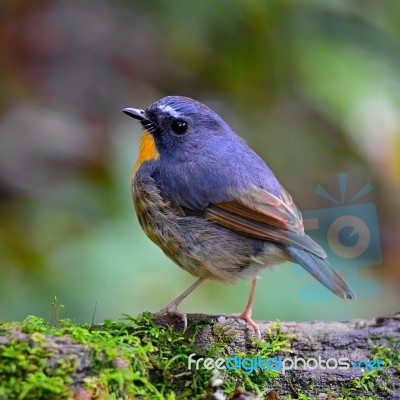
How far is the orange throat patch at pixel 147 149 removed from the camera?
4332mm

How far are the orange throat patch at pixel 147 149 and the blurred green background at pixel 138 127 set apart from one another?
0.95 meters

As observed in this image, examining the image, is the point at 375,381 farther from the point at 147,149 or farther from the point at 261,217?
the point at 147,149

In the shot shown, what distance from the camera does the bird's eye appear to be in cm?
429

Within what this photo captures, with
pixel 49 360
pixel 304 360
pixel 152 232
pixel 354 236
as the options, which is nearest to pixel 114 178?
pixel 152 232

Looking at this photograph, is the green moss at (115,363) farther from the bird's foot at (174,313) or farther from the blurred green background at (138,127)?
the blurred green background at (138,127)

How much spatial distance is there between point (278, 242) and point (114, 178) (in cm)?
207

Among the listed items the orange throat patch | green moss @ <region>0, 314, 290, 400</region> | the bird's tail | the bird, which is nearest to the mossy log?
green moss @ <region>0, 314, 290, 400</region>

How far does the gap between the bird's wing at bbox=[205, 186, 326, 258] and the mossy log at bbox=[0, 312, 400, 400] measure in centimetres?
44

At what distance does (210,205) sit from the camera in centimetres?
399

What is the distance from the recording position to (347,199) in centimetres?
646

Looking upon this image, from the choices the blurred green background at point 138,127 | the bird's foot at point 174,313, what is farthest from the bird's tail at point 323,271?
the blurred green background at point 138,127

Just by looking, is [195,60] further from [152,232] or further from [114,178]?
[152,232]

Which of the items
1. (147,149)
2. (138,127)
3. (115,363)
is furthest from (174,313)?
(138,127)

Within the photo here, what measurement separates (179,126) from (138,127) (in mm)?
Answer: 1108
